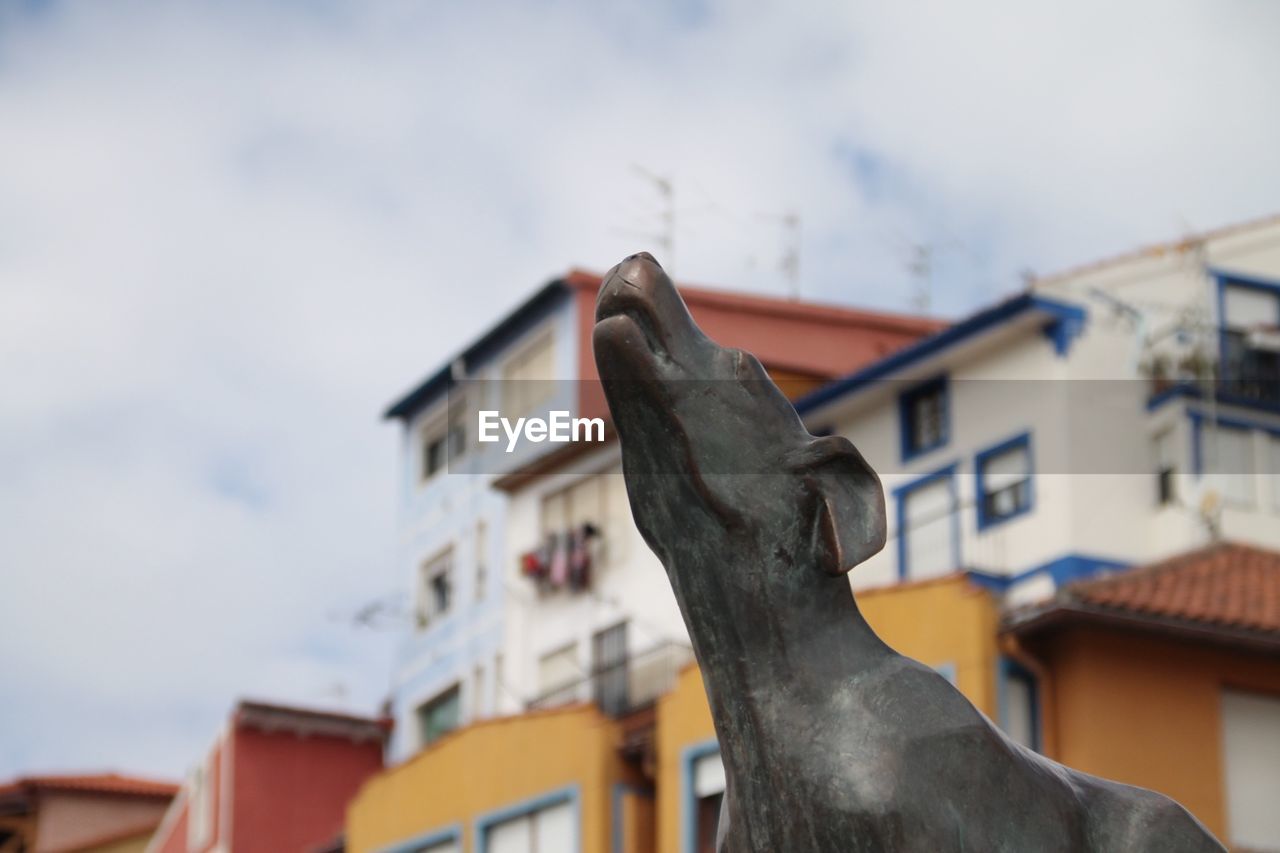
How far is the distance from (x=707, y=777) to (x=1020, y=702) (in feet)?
Result: 13.6

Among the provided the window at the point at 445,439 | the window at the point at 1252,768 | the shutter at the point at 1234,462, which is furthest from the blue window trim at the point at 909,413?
the window at the point at 445,439

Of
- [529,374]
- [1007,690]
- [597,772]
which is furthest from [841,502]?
[529,374]

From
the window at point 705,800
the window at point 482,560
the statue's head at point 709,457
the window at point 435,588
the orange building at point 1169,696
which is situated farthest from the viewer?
the window at point 435,588

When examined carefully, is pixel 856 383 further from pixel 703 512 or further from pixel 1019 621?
pixel 703 512

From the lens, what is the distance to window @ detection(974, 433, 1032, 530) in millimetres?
32281

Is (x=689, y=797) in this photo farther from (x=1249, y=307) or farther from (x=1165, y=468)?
(x=1249, y=307)

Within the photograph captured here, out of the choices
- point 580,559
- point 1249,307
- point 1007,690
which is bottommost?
point 1007,690

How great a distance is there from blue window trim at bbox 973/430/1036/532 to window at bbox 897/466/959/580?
364mm

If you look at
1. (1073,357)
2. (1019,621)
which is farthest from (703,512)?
(1073,357)

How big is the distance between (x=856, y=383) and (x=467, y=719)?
10.3 meters

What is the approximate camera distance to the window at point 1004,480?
32.3 m

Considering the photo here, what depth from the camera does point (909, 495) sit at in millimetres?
34219

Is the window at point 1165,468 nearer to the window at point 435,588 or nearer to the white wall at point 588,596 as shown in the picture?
the white wall at point 588,596

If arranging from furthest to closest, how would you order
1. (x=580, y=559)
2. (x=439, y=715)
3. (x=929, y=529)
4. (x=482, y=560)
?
1. (x=439, y=715)
2. (x=482, y=560)
3. (x=580, y=559)
4. (x=929, y=529)
